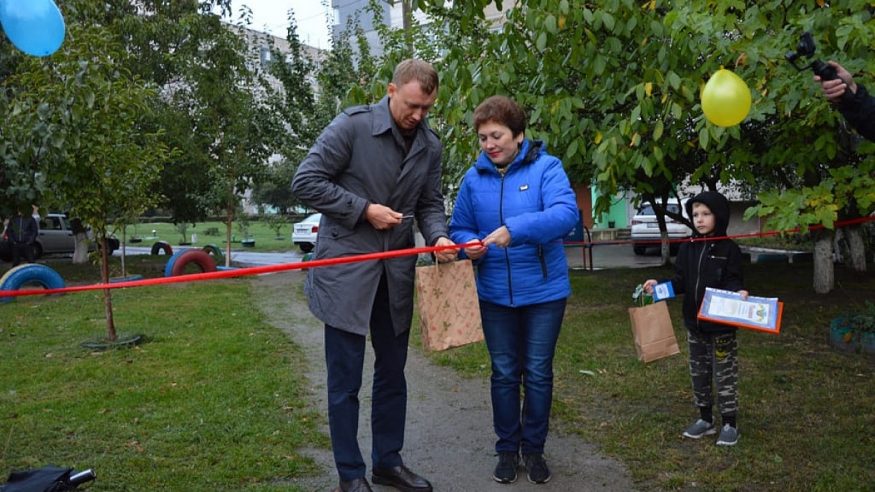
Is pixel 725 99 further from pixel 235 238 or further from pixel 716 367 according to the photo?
pixel 235 238

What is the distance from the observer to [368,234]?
3.53 meters

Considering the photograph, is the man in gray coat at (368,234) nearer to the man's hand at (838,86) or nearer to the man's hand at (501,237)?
the man's hand at (501,237)

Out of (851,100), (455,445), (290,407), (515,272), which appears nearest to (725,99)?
(851,100)

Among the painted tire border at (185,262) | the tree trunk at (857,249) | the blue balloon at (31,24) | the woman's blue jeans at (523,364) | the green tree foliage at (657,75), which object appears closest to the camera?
the blue balloon at (31,24)

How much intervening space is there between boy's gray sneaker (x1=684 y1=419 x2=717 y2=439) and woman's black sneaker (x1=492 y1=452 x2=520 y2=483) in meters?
1.23

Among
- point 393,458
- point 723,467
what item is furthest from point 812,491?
point 393,458

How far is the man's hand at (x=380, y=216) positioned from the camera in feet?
11.2

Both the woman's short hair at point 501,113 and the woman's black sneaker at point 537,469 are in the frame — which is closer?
the woman's short hair at point 501,113

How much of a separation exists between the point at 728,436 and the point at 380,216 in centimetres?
247

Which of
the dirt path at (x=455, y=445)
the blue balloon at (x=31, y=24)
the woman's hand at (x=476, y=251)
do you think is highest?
the blue balloon at (x=31, y=24)

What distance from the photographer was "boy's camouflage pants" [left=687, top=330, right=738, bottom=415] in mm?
4324

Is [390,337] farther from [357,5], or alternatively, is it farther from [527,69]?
[357,5]

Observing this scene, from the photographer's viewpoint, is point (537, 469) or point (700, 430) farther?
point (700, 430)

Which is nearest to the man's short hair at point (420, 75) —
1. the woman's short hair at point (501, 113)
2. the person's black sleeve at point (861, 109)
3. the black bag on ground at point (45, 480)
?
the woman's short hair at point (501, 113)
